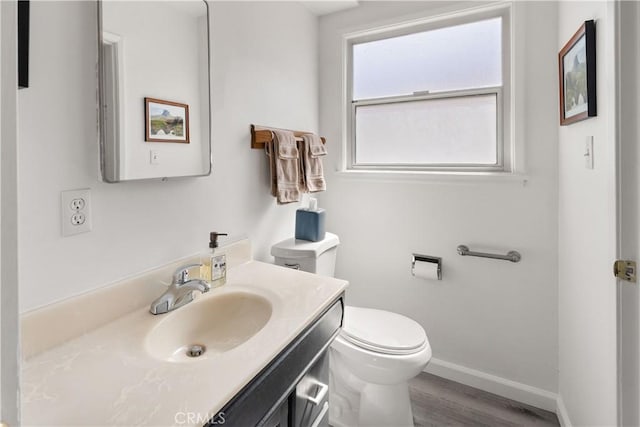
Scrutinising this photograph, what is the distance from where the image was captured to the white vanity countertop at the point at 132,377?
0.62m

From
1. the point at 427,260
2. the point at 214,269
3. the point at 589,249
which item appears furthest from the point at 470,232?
the point at 214,269

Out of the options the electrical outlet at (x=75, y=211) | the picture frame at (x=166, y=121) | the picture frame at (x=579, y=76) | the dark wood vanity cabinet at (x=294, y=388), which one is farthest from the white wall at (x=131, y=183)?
the picture frame at (x=579, y=76)

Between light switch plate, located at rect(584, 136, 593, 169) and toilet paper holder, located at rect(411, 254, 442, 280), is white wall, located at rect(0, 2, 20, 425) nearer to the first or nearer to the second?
light switch plate, located at rect(584, 136, 593, 169)

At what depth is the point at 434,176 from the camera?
1.89 metres

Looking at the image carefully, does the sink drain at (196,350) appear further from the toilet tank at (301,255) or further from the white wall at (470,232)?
the white wall at (470,232)

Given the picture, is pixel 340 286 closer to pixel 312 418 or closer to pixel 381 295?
pixel 312 418

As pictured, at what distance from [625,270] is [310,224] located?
1.24 meters

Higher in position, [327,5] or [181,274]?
[327,5]

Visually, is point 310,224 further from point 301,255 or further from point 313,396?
point 313,396

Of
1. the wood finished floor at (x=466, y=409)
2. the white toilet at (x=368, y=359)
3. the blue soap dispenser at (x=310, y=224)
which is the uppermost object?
the blue soap dispenser at (x=310, y=224)

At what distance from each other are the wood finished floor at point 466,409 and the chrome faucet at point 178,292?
129cm

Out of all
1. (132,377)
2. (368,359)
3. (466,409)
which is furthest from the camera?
(466,409)

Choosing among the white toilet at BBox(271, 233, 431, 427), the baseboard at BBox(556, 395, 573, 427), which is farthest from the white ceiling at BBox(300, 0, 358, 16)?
the baseboard at BBox(556, 395, 573, 427)

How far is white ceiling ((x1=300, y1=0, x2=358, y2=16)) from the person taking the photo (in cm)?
199
